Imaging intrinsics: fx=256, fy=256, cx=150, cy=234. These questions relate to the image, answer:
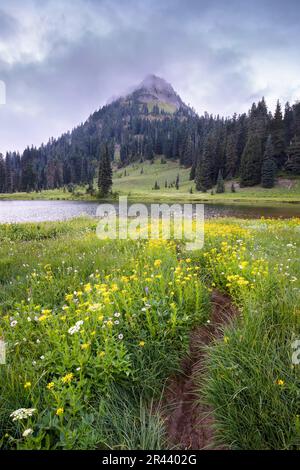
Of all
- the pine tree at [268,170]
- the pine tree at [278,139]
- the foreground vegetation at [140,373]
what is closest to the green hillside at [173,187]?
the pine tree at [268,170]

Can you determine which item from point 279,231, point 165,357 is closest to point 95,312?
point 165,357

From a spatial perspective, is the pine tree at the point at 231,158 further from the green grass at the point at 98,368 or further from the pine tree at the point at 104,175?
the green grass at the point at 98,368

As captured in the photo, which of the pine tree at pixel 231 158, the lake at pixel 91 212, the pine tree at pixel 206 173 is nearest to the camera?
the lake at pixel 91 212

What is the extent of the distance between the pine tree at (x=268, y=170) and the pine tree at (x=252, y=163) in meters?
2.49

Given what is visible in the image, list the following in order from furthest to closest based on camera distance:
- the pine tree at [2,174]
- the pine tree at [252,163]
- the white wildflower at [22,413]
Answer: the pine tree at [2,174], the pine tree at [252,163], the white wildflower at [22,413]

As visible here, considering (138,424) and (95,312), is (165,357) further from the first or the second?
(95,312)

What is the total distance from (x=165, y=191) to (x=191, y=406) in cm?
9140

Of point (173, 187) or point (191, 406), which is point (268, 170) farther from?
point (191, 406)

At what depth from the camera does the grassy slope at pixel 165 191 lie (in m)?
60.8

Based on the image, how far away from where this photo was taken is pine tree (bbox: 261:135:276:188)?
6825cm

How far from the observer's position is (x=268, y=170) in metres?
68.6

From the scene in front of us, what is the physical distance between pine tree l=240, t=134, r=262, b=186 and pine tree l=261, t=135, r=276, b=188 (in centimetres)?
249

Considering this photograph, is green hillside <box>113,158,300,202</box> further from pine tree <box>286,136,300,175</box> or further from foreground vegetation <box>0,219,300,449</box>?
foreground vegetation <box>0,219,300,449</box>
